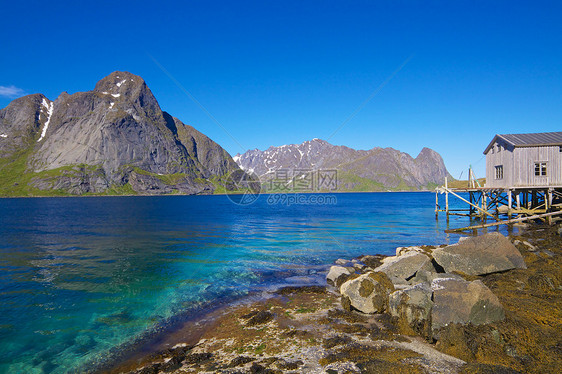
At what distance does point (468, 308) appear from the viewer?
12.4 metres

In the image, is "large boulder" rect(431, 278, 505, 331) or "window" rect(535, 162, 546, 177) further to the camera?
"window" rect(535, 162, 546, 177)

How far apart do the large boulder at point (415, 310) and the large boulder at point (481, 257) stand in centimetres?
720

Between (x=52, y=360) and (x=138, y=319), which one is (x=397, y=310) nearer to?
(x=138, y=319)

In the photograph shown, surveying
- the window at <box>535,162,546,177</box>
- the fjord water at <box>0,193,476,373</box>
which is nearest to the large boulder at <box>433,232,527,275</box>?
the fjord water at <box>0,193,476,373</box>

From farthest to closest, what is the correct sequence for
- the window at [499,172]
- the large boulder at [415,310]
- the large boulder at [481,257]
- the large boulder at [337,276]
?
the window at [499,172], the large boulder at [337,276], the large boulder at [481,257], the large boulder at [415,310]

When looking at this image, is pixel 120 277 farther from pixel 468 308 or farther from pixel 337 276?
pixel 468 308

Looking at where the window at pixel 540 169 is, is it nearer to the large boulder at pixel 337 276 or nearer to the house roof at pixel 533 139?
the house roof at pixel 533 139

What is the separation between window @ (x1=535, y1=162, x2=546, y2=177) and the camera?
4469cm

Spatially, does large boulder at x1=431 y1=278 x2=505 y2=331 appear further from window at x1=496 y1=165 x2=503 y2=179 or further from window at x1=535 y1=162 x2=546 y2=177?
window at x1=496 y1=165 x2=503 y2=179

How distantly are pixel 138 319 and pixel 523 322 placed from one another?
61.1 feet

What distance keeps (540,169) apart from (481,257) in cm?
3567

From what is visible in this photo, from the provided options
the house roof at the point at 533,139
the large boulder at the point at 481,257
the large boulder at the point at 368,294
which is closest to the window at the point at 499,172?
the house roof at the point at 533,139

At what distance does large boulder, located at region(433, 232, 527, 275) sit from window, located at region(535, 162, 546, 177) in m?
33.3

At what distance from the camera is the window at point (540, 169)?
147ft
